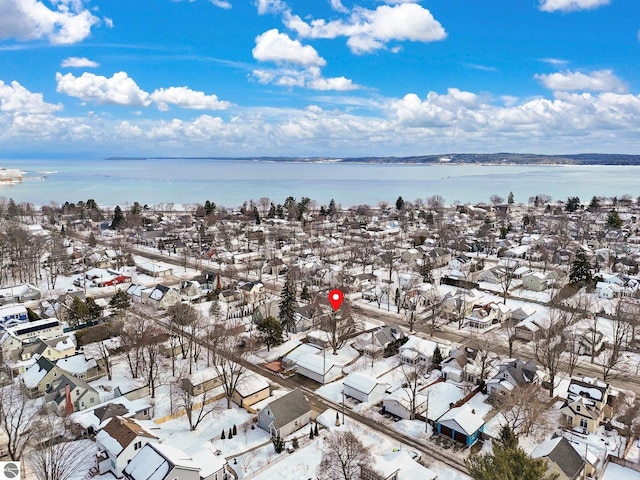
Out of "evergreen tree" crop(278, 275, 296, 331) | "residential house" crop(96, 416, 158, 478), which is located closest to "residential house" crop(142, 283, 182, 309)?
"evergreen tree" crop(278, 275, 296, 331)

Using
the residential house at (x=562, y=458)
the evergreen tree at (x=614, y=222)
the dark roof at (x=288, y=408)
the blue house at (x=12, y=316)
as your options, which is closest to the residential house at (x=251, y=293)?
the blue house at (x=12, y=316)

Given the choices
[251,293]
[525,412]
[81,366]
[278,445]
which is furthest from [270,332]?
[525,412]

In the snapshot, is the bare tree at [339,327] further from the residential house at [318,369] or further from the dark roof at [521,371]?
the dark roof at [521,371]

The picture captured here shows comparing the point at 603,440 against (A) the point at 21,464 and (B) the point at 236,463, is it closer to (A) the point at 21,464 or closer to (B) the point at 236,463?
(B) the point at 236,463

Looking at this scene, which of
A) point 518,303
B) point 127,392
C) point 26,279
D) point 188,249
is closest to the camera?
point 127,392

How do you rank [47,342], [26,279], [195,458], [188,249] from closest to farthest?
[195,458]
[47,342]
[26,279]
[188,249]

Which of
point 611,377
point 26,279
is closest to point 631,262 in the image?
point 611,377
